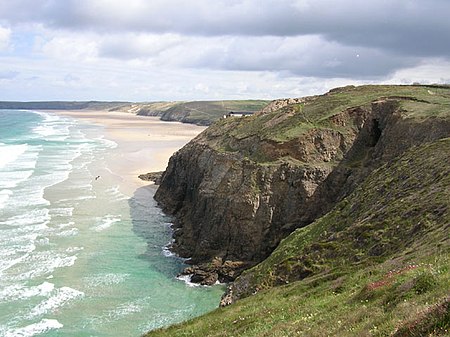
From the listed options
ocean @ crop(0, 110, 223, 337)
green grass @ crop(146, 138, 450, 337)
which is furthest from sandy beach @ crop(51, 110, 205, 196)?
green grass @ crop(146, 138, 450, 337)

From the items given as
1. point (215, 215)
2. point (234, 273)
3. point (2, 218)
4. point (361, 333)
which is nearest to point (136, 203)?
point (2, 218)

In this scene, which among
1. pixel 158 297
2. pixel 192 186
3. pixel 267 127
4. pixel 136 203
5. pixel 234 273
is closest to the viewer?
pixel 158 297

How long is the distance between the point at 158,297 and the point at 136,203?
89.6 ft

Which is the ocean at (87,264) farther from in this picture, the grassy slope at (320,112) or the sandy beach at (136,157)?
the grassy slope at (320,112)

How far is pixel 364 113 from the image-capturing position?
158ft

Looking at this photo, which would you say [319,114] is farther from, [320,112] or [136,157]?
[136,157]

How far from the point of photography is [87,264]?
40.0 meters

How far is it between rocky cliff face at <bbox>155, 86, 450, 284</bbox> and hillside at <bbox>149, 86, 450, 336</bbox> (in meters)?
0.11

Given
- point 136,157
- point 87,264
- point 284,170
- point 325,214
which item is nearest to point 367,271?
point 325,214

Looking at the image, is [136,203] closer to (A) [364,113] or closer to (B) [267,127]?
(B) [267,127]

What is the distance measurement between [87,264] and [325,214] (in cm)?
1965

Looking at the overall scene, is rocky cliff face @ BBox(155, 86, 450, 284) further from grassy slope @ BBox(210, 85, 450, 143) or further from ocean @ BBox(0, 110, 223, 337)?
ocean @ BBox(0, 110, 223, 337)

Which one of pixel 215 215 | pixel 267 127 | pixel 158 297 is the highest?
pixel 267 127

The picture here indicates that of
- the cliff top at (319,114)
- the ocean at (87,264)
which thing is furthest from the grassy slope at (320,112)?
the ocean at (87,264)
